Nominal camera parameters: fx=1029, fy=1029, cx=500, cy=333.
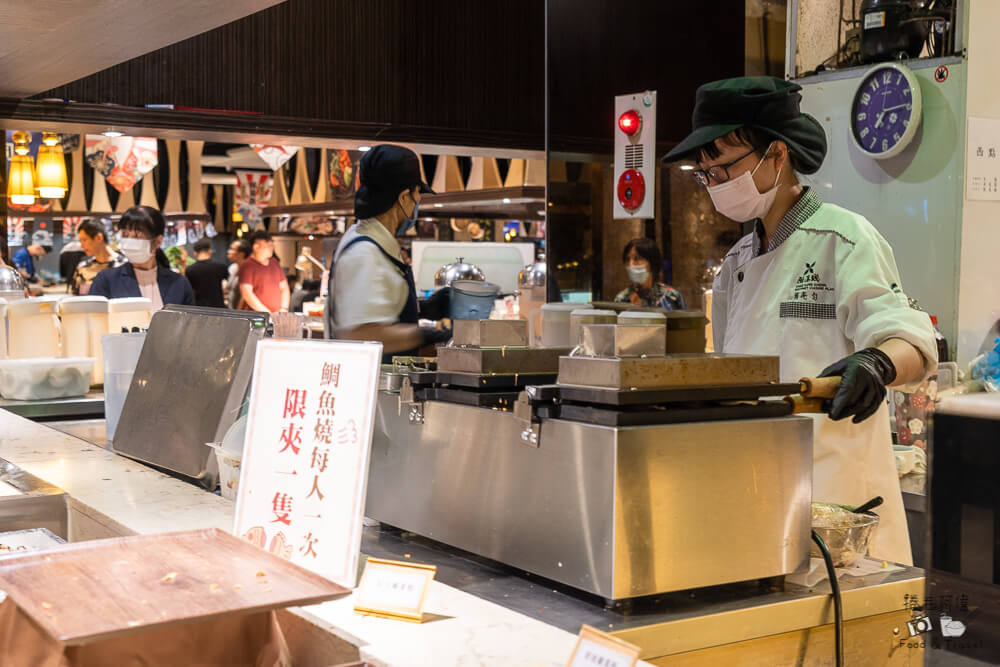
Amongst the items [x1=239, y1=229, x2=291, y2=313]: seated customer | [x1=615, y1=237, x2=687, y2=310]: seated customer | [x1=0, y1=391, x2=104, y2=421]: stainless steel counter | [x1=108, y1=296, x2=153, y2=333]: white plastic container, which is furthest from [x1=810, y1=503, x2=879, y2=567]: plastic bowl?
[x1=239, y1=229, x2=291, y2=313]: seated customer

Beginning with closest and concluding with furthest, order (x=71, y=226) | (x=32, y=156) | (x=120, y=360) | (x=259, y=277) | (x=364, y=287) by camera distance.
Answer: (x=120, y=360)
(x=364, y=287)
(x=259, y=277)
(x=32, y=156)
(x=71, y=226)

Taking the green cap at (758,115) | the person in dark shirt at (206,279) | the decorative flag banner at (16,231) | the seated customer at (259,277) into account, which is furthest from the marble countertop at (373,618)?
the decorative flag banner at (16,231)

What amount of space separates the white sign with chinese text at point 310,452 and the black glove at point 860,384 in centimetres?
72

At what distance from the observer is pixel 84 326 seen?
12.3 feet

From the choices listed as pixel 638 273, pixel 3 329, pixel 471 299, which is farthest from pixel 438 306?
pixel 638 273

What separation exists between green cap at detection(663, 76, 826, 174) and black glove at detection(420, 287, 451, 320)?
1319mm

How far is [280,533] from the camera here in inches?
49.0

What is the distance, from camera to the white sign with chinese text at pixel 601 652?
0.83 metres

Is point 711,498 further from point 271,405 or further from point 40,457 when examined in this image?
point 40,457

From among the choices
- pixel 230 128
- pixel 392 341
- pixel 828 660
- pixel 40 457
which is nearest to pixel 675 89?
pixel 230 128

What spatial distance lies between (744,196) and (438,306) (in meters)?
1.38

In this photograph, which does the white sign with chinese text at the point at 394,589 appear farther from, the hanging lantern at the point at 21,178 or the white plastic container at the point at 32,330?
the hanging lantern at the point at 21,178

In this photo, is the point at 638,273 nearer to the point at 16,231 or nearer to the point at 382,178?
the point at 382,178

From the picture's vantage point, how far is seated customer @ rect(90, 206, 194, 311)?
5.38m
